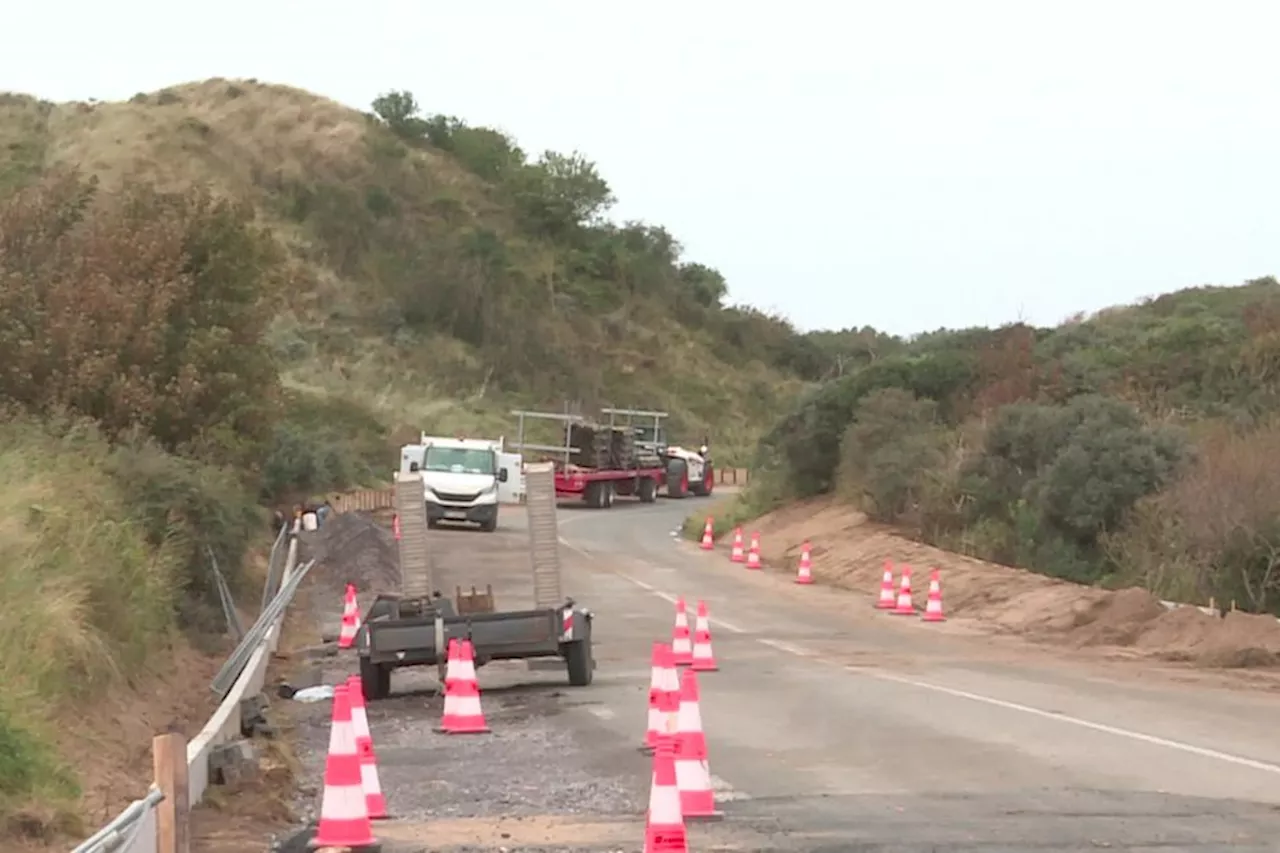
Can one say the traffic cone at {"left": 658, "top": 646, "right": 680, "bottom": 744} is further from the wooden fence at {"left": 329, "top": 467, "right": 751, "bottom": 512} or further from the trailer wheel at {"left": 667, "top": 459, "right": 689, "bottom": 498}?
the trailer wheel at {"left": 667, "top": 459, "right": 689, "bottom": 498}

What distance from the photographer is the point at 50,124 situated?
109500 mm

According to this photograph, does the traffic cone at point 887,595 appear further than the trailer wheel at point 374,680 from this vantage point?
Yes

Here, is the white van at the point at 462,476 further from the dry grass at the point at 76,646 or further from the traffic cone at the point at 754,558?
the dry grass at the point at 76,646

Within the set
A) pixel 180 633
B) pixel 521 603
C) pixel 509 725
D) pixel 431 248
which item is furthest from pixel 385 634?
pixel 431 248

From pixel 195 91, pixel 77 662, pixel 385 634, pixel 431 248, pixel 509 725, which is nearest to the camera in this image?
pixel 77 662

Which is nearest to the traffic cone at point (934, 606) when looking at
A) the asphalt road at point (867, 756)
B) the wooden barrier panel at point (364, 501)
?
the asphalt road at point (867, 756)

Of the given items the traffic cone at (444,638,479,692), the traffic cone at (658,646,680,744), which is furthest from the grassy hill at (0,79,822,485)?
the traffic cone at (658,646,680,744)

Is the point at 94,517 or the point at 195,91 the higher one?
the point at 195,91

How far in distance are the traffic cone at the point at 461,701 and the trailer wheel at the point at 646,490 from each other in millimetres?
46930

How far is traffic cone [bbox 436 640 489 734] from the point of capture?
14844 millimetres

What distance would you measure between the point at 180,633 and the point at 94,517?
2789 mm

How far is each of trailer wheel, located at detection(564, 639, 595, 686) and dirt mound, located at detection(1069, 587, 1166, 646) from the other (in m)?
7.98

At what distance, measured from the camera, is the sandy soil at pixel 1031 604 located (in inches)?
822

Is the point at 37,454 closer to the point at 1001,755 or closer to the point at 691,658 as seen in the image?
the point at 691,658
